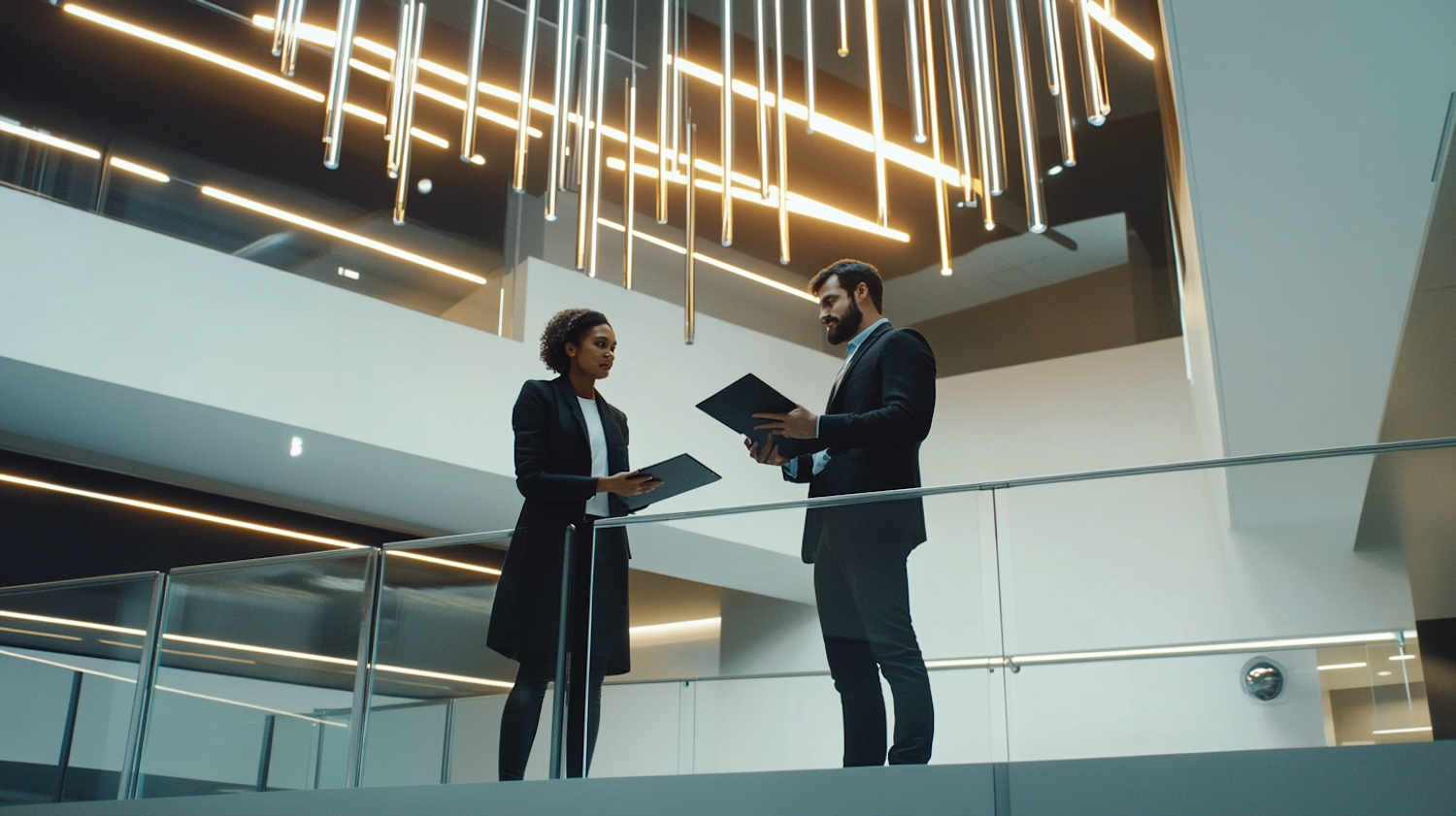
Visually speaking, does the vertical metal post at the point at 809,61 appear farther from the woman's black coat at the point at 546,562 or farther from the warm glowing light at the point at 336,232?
the warm glowing light at the point at 336,232

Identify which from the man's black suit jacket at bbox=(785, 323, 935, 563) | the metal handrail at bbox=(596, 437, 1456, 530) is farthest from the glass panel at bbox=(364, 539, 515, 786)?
the man's black suit jacket at bbox=(785, 323, 935, 563)

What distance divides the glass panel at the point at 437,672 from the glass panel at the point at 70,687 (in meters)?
1.01

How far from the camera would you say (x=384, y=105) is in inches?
276

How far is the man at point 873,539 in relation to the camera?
3.08m

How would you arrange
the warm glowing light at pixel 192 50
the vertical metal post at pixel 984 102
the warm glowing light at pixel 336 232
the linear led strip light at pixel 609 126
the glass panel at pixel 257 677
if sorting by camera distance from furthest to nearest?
the linear led strip light at pixel 609 126
the warm glowing light at pixel 336 232
the warm glowing light at pixel 192 50
the glass panel at pixel 257 677
the vertical metal post at pixel 984 102

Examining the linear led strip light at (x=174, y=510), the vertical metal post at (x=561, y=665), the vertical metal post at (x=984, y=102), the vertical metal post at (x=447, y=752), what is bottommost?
the vertical metal post at (x=447, y=752)

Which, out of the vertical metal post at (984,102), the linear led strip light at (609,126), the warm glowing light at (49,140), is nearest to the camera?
the vertical metal post at (984,102)

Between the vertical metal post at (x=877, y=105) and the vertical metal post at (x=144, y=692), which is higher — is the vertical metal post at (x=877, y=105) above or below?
above

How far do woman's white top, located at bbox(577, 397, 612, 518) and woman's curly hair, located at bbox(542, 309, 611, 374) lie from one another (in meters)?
0.14

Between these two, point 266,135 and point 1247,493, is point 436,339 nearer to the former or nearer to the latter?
point 266,135

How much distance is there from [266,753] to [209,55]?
4069 mm

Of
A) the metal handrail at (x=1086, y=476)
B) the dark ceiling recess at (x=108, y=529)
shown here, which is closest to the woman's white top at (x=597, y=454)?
the metal handrail at (x=1086, y=476)

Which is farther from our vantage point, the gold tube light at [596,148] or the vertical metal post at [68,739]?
the gold tube light at [596,148]

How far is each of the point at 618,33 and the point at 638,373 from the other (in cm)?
214
